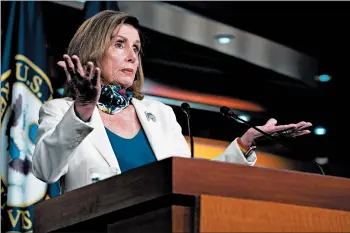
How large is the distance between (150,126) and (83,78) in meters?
0.69

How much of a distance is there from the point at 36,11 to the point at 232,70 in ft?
7.30

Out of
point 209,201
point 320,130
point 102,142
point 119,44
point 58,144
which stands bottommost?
point 209,201

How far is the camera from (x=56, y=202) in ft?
7.17

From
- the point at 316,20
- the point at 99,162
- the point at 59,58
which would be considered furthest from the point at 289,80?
the point at 99,162

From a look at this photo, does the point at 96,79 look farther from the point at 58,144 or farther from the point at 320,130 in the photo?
the point at 320,130

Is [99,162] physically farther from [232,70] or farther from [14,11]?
[232,70]

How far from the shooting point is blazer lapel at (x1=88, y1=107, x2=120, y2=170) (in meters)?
2.58

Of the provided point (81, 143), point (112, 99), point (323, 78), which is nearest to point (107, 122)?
point (112, 99)

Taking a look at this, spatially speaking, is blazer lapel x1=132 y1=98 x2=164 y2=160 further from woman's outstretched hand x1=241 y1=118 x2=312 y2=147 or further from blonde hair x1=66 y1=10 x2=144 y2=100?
woman's outstretched hand x1=241 y1=118 x2=312 y2=147

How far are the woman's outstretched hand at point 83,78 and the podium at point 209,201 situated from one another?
0.26m

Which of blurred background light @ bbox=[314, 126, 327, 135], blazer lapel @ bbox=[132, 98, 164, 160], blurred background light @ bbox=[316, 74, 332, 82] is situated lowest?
blazer lapel @ bbox=[132, 98, 164, 160]

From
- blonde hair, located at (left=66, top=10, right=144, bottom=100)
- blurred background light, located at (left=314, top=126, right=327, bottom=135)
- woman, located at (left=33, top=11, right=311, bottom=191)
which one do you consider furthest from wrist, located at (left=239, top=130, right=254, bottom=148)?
blurred background light, located at (left=314, top=126, right=327, bottom=135)

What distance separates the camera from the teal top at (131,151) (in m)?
2.65

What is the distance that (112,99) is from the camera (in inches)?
111
